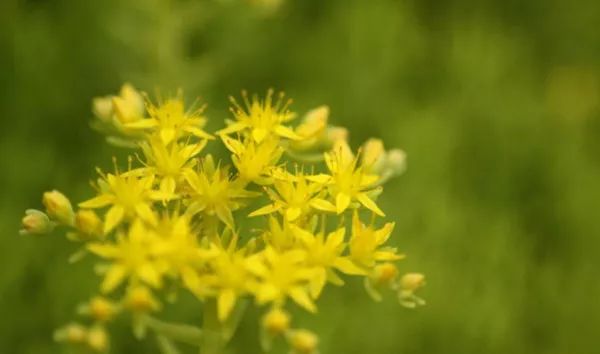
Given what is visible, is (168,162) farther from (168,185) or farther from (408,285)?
(408,285)

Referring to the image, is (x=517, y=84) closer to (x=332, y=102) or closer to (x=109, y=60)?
(x=332, y=102)

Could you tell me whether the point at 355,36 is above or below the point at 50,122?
above

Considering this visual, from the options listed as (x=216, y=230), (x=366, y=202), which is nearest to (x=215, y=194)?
(x=216, y=230)

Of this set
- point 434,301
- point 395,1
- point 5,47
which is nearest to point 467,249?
point 434,301

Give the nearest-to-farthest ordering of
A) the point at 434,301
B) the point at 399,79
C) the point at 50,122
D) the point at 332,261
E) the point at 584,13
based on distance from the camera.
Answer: the point at 332,261, the point at 434,301, the point at 50,122, the point at 399,79, the point at 584,13

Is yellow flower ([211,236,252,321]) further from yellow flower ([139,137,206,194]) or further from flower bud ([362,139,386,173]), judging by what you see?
flower bud ([362,139,386,173])

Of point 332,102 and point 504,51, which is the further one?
point 504,51

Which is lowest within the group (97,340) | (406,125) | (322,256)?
(97,340)
